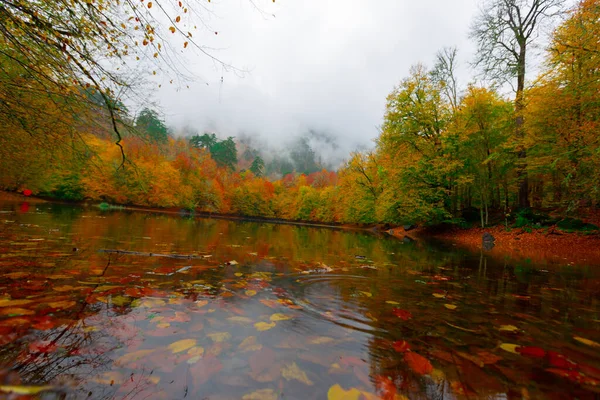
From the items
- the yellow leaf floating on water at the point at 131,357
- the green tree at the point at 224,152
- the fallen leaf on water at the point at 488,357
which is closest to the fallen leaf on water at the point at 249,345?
the yellow leaf floating on water at the point at 131,357

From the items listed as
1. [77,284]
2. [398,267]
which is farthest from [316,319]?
[398,267]

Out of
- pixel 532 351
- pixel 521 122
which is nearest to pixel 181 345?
pixel 532 351

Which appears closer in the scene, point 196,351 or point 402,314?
point 196,351

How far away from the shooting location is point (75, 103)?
153 inches

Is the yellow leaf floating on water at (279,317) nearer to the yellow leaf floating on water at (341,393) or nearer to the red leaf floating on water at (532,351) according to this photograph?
the yellow leaf floating on water at (341,393)

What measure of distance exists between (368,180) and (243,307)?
30.3 metres

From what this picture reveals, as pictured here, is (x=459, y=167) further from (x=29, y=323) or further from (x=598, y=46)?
(x=29, y=323)

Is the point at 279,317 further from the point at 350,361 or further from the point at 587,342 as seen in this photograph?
the point at 587,342

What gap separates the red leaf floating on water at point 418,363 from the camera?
1.95m

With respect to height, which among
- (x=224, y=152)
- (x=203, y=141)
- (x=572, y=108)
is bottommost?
(x=572, y=108)

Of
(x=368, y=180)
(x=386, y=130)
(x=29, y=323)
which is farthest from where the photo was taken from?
(x=368, y=180)

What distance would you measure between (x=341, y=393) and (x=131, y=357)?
1508mm

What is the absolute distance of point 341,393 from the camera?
5.45ft

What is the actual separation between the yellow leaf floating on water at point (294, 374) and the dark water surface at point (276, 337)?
1 cm
